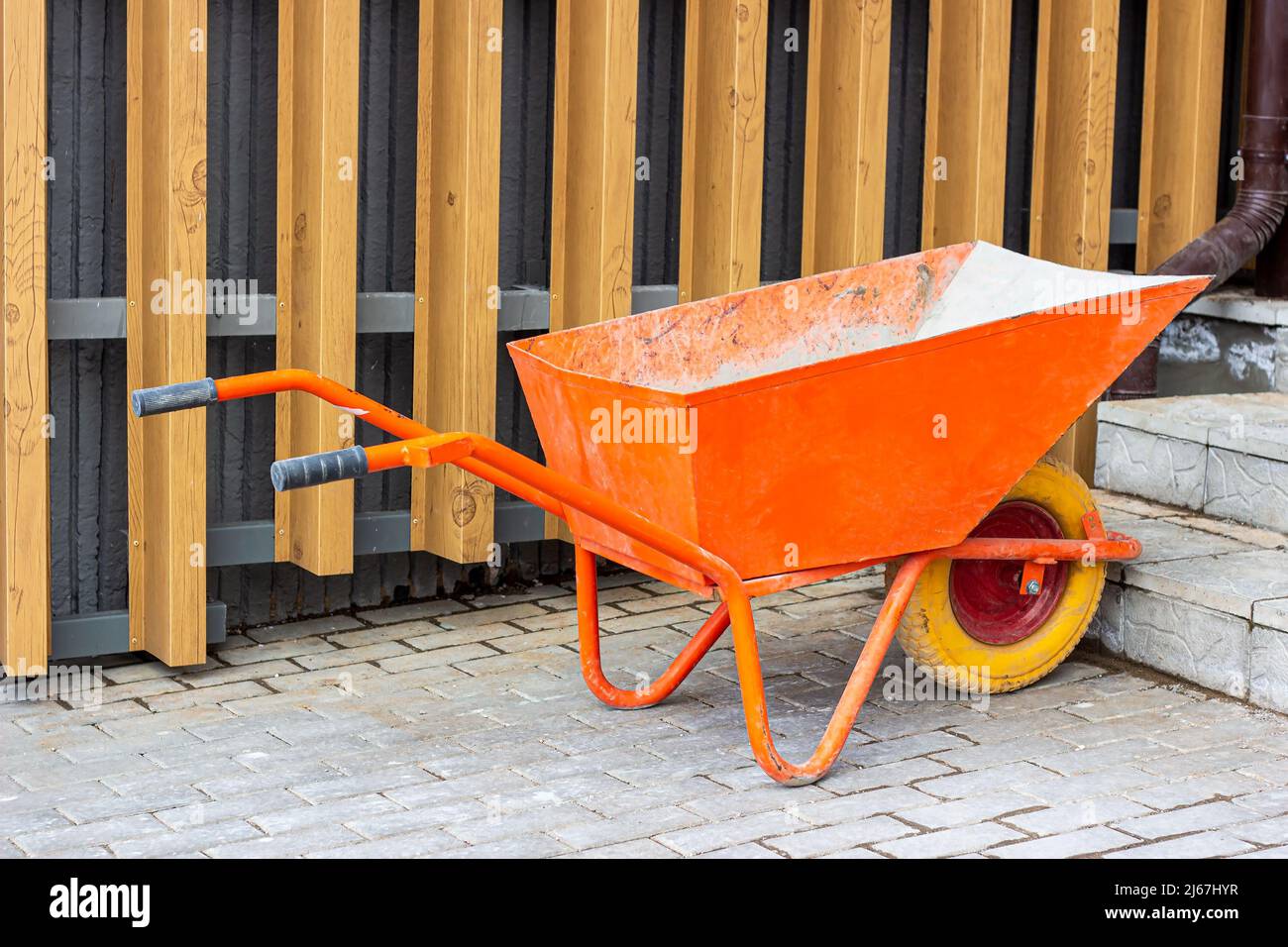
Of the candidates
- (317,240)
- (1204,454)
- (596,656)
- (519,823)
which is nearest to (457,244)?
(317,240)

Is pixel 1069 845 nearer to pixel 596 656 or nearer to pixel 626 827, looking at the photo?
pixel 626 827

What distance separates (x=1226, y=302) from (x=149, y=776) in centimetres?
417

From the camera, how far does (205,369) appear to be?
4.73 meters

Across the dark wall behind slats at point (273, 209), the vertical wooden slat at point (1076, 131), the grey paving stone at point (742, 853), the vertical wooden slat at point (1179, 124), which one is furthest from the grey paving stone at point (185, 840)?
the vertical wooden slat at point (1179, 124)

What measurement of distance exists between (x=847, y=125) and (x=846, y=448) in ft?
6.96

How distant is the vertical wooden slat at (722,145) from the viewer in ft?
17.6

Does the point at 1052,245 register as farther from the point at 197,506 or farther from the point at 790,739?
the point at 197,506

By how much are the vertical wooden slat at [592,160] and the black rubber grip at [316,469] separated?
236 cm

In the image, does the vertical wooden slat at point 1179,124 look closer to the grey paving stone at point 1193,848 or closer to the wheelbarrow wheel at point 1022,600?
the wheelbarrow wheel at point 1022,600

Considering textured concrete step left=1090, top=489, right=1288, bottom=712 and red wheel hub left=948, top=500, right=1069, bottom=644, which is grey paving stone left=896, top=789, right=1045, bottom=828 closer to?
red wheel hub left=948, top=500, right=1069, bottom=644

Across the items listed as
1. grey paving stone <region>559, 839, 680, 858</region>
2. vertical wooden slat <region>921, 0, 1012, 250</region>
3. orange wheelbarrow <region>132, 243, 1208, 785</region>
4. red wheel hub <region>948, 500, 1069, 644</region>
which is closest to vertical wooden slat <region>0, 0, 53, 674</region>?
orange wheelbarrow <region>132, 243, 1208, 785</region>

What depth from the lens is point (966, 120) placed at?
5898 millimetres

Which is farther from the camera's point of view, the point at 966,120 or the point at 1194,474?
the point at 966,120

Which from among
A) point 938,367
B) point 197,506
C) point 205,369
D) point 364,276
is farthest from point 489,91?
point 938,367
